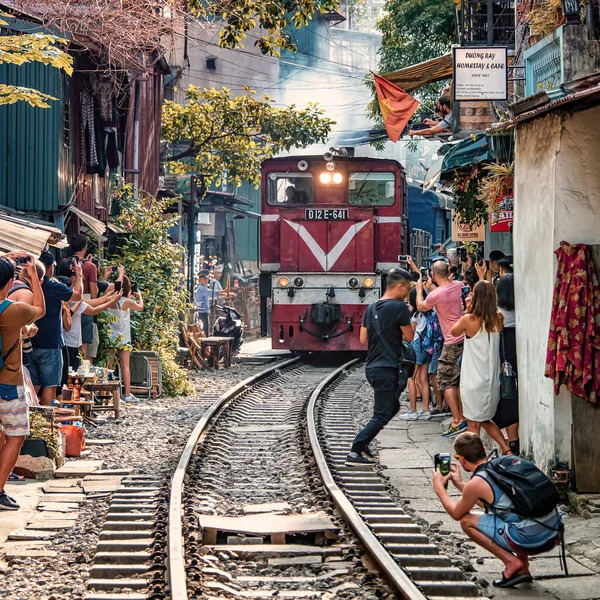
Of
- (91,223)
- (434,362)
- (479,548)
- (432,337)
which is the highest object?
(91,223)

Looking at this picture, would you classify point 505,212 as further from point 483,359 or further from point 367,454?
point 367,454

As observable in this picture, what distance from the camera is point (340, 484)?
8.67m

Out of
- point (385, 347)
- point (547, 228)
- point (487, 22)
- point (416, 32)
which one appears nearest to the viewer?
point (547, 228)

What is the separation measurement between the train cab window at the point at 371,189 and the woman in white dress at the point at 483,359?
11.2 meters

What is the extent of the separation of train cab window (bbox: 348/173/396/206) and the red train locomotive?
0.06 ft

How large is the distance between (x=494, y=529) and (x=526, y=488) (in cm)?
32

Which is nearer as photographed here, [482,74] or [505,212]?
[505,212]

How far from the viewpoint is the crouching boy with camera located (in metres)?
5.76

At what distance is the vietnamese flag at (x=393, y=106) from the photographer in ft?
52.1

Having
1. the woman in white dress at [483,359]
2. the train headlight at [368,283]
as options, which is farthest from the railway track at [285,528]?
the train headlight at [368,283]

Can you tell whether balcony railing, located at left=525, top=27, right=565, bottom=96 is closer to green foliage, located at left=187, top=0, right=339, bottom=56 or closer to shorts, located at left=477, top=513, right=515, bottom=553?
green foliage, located at left=187, top=0, right=339, bottom=56

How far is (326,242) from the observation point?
19.6 m

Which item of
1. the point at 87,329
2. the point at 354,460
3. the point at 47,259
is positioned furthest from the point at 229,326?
the point at 354,460

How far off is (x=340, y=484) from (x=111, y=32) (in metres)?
8.26
